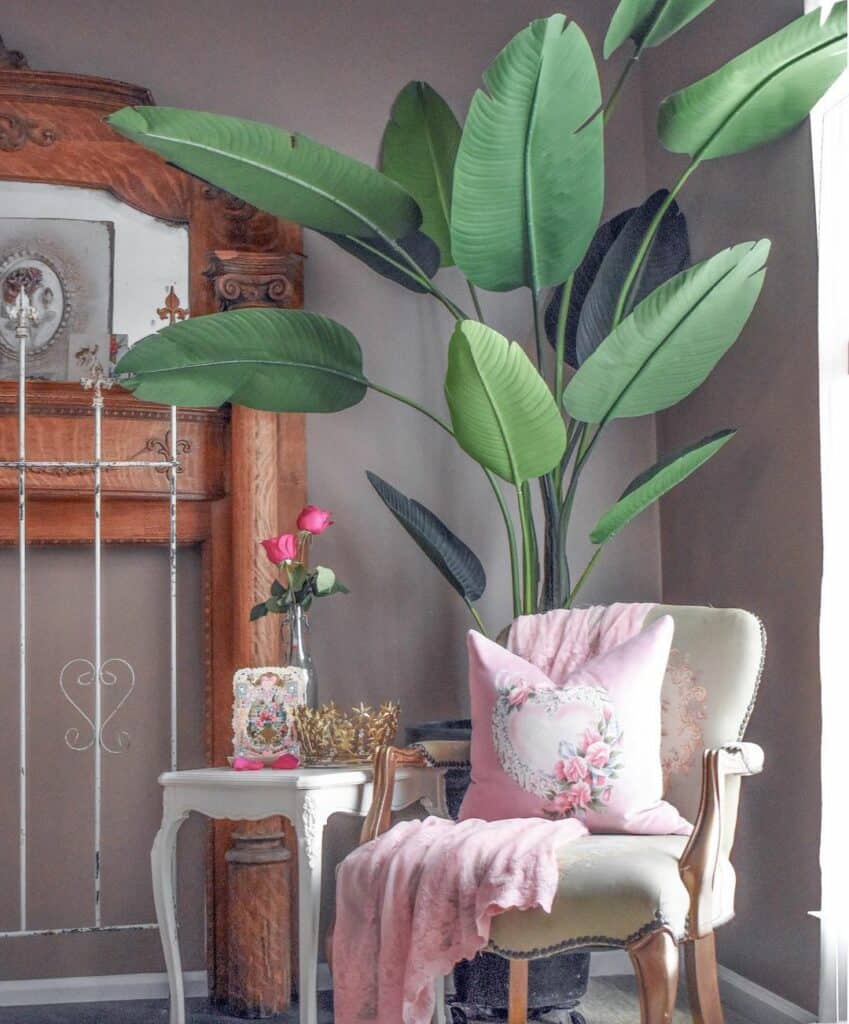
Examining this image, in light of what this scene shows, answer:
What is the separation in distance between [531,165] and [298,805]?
4.31 feet

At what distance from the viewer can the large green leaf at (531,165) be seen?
8.16 feet

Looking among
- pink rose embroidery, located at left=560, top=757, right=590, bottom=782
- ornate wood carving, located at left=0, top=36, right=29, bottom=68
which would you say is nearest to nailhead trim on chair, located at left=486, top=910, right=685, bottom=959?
pink rose embroidery, located at left=560, top=757, right=590, bottom=782

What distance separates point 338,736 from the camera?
8.75 feet

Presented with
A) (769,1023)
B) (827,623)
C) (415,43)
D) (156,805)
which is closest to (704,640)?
(827,623)

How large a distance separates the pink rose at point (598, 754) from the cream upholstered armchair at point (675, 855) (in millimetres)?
131

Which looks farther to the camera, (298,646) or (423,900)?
(298,646)

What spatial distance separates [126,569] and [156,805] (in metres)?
0.59

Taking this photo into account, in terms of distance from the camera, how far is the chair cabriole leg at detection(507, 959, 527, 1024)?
249 cm

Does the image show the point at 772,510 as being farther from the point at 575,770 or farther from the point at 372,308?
the point at 372,308

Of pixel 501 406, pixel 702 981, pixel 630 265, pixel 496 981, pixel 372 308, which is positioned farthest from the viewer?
pixel 372 308

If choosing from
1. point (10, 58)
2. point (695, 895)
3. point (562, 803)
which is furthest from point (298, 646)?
point (10, 58)

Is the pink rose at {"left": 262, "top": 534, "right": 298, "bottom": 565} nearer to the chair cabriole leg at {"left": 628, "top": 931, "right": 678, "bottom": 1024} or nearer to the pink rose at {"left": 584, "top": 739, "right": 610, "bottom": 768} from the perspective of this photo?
the pink rose at {"left": 584, "top": 739, "right": 610, "bottom": 768}

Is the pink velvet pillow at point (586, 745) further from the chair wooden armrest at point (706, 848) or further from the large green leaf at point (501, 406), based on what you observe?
the large green leaf at point (501, 406)

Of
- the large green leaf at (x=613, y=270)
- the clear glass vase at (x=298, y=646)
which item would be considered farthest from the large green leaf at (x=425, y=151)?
the clear glass vase at (x=298, y=646)
